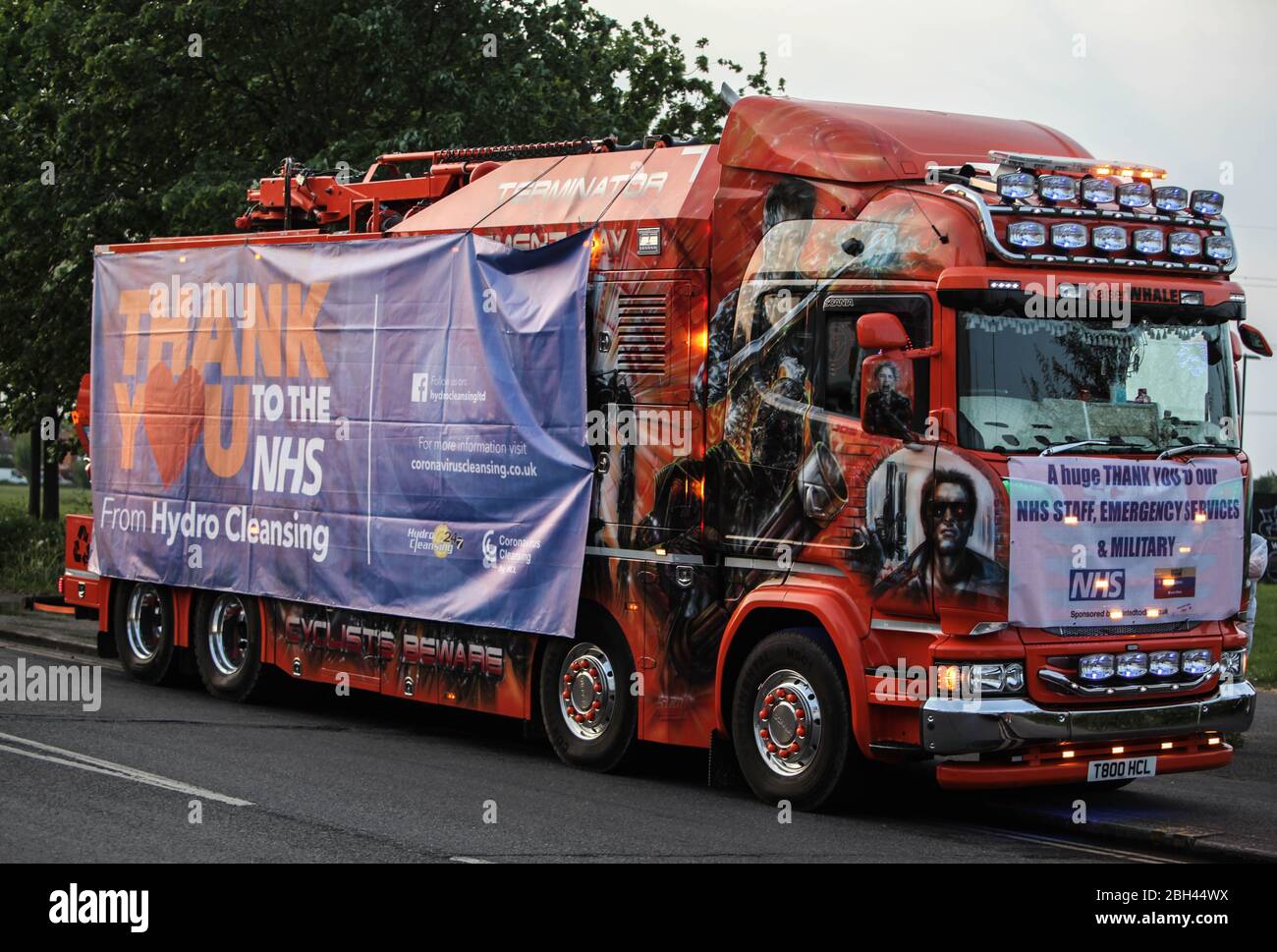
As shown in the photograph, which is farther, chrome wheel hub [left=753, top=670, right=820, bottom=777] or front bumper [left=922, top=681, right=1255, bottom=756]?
chrome wheel hub [left=753, top=670, right=820, bottom=777]

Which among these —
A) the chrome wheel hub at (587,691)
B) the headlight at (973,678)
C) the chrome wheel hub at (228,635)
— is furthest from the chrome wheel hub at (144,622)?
the headlight at (973,678)

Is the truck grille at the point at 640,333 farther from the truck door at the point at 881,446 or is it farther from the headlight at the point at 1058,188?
the headlight at the point at 1058,188

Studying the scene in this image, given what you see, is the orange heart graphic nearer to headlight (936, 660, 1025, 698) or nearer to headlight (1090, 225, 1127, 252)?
headlight (936, 660, 1025, 698)

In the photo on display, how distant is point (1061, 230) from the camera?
9.78 metres

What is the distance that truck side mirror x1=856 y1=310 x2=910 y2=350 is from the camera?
9.47 metres

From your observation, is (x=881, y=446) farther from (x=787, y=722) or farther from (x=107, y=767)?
(x=107, y=767)

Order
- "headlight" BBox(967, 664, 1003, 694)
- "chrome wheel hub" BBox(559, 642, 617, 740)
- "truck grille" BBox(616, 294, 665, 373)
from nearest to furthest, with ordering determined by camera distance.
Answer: "headlight" BBox(967, 664, 1003, 694) < "truck grille" BBox(616, 294, 665, 373) < "chrome wheel hub" BBox(559, 642, 617, 740)

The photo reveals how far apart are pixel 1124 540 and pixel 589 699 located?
12.1 feet

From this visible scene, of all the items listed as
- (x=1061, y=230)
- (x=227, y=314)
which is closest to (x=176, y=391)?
(x=227, y=314)

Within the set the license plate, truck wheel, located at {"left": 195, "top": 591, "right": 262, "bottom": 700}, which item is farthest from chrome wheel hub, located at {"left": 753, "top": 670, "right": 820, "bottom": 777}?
truck wheel, located at {"left": 195, "top": 591, "right": 262, "bottom": 700}

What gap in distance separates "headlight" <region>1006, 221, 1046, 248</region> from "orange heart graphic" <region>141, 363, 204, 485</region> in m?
7.93

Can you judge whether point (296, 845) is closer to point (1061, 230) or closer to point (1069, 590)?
point (1069, 590)

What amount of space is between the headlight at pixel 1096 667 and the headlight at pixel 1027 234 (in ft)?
7.22

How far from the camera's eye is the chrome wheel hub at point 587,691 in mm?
11617
